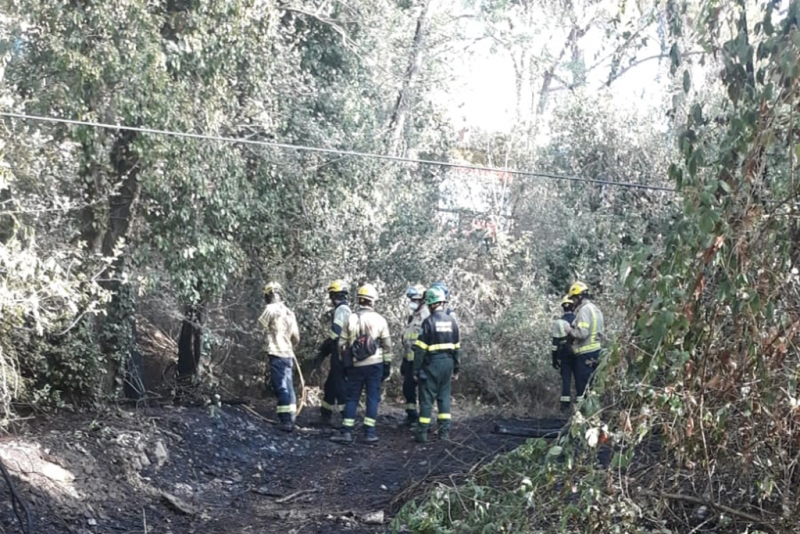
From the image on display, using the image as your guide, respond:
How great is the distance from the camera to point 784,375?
4902 millimetres

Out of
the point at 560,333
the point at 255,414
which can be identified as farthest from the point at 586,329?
the point at 255,414

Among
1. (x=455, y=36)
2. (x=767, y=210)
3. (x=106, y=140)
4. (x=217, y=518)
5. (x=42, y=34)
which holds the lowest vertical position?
(x=217, y=518)

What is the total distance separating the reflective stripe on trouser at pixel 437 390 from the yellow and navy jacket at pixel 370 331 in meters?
0.69

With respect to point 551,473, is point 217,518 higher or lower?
lower

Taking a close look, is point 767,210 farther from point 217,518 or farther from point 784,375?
point 217,518

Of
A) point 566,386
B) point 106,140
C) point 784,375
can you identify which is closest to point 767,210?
point 784,375

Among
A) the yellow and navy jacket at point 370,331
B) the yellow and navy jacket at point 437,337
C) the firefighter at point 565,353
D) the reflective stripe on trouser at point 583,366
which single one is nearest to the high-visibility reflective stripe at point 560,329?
the firefighter at point 565,353

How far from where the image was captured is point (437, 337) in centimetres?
1184

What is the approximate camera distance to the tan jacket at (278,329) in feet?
42.9

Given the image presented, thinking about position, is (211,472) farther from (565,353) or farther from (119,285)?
(565,353)

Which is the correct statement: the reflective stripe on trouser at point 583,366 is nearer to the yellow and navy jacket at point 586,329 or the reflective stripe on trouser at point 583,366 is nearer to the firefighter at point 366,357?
the yellow and navy jacket at point 586,329

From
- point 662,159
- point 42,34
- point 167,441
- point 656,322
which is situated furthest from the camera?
point 662,159

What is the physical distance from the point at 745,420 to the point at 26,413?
8.13 m

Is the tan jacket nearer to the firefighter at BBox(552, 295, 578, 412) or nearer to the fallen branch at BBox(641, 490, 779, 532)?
the firefighter at BBox(552, 295, 578, 412)
